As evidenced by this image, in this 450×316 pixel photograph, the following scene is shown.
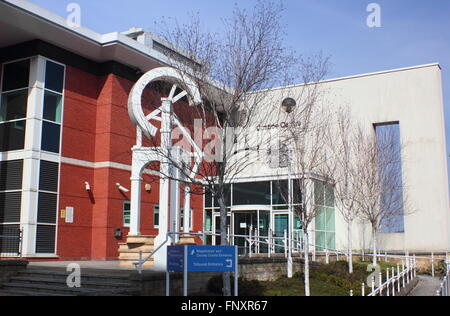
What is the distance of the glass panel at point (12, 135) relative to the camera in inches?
874

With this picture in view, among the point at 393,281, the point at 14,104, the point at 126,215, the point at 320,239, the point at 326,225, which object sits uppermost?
the point at 14,104

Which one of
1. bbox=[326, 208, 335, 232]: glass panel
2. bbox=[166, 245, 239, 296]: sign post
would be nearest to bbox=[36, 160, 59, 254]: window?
bbox=[166, 245, 239, 296]: sign post

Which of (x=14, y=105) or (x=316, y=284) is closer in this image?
(x=316, y=284)

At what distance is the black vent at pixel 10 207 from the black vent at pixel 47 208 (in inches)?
32.3

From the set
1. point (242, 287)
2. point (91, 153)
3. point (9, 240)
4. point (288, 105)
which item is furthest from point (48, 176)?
point (242, 287)

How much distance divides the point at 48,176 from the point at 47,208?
1.35 metres

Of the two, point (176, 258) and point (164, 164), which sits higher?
point (164, 164)

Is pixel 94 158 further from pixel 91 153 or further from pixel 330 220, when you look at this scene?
pixel 330 220

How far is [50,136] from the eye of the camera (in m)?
22.5

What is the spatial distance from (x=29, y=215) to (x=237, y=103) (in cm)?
1193

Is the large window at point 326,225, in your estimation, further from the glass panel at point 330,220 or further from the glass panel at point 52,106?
the glass panel at point 52,106

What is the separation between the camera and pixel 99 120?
81.2ft

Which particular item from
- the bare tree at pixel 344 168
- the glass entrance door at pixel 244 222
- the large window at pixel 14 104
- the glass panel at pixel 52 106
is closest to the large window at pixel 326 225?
the bare tree at pixel 344 168
